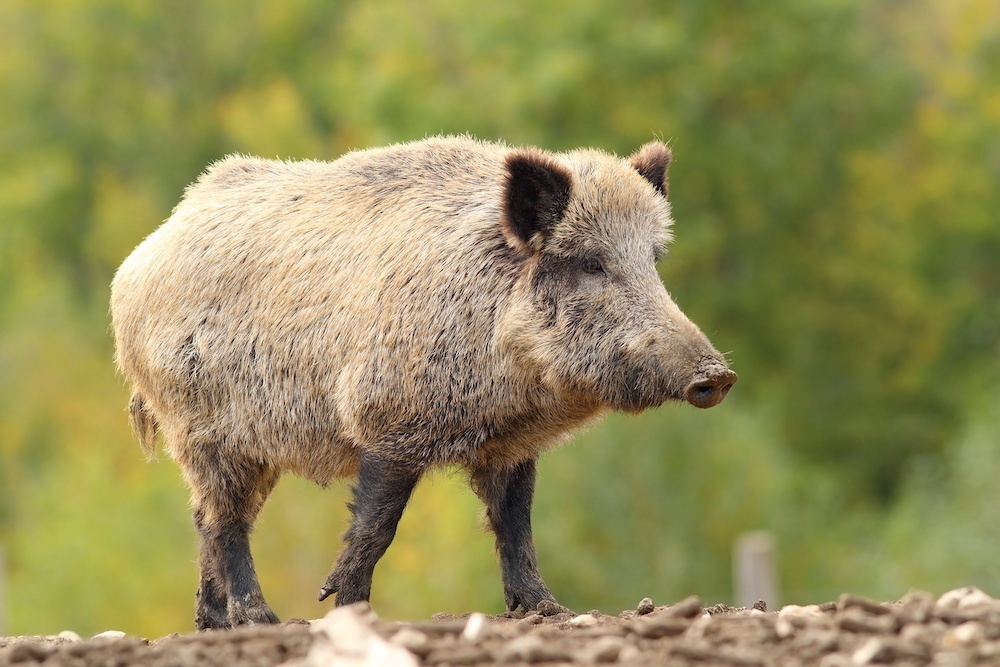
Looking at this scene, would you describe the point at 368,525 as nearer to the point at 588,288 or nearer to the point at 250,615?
the point at 250,615

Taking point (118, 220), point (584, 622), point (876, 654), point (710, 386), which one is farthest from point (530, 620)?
point (118, 220)

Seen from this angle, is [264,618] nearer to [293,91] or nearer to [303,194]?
[303,194]

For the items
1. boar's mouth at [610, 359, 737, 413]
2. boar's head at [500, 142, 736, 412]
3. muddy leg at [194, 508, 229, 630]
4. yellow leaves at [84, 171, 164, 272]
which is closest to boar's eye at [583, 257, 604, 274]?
boar's head at [500, 142, 736, 412]

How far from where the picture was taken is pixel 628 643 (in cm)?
552

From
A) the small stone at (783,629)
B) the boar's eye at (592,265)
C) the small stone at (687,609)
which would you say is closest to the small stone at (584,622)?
the small stone at (687,609)

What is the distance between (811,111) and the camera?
Answer: 3488 centimetres

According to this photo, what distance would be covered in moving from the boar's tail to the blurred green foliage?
15308 mm

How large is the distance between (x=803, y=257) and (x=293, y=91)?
16260 millimetres

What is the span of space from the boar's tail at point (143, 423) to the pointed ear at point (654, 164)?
311 centimetres

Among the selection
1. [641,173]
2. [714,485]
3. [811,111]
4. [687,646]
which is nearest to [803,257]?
[811,111]

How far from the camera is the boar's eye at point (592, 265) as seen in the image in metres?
7.54

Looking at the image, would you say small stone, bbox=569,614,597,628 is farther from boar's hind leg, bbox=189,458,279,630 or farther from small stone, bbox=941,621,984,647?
boar's hind leg, bbox=189,458,279,630

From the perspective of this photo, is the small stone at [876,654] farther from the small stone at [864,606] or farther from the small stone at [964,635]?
the small stone at [864,606]

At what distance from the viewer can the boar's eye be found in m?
7.54
